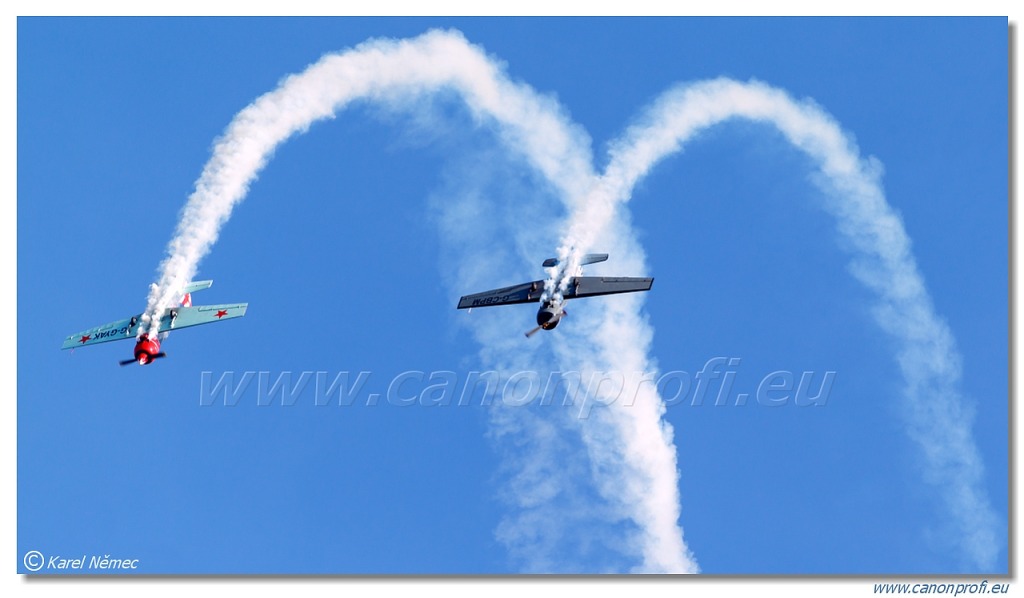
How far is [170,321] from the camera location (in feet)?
273

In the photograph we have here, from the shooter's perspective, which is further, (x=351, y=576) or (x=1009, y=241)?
(x=1009, y=241)

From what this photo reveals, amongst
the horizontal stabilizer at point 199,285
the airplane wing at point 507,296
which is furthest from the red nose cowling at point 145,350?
the airplane wing at point 507,296

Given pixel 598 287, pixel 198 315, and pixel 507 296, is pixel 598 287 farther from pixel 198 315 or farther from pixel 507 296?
pixel 198 315

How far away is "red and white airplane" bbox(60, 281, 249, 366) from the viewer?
8238 cm

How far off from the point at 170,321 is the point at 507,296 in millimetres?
16054

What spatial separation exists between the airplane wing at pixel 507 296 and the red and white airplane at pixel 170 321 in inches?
424

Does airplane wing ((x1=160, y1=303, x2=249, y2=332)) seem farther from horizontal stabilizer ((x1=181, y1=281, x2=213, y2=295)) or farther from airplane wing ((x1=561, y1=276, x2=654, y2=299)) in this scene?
airplane wing ((x1=561, y1=276, x2=654, y2=299))

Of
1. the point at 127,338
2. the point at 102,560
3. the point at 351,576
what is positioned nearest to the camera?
the point at 351,576

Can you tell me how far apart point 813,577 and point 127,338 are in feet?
113

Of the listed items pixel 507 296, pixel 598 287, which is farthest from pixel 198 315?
pixel 598 287

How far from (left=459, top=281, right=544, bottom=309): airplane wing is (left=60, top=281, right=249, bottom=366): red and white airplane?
1078 centimetres

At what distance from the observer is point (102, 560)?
78.6 metres
